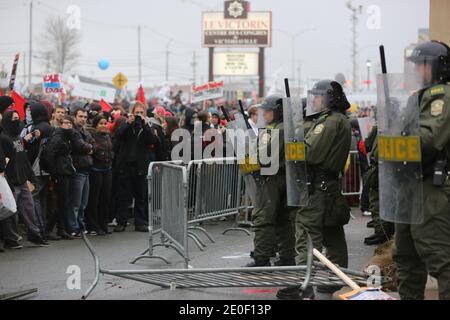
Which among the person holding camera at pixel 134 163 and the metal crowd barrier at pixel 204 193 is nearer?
the metal crowd barrier at pixel 204 193

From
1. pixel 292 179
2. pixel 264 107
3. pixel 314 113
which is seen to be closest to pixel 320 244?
pixel 292 179

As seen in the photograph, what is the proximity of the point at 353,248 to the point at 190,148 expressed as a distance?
13.1 feet

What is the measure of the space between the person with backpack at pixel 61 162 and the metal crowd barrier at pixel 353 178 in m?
6.24

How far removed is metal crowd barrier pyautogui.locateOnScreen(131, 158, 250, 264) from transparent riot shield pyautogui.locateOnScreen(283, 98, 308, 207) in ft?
9.15

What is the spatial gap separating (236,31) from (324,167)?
49.9m

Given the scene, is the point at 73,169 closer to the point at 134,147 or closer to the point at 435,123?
the point at 134,147

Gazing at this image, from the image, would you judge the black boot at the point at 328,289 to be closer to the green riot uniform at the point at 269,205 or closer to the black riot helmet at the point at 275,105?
the green riot uniform at the point at 269,205

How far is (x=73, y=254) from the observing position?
1027 cm

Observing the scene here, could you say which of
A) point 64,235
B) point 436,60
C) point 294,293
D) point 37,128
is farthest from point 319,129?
point 37,128

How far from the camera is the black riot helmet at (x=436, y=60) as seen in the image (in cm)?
552

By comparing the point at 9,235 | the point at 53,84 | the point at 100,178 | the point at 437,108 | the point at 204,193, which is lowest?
the point at 9,235

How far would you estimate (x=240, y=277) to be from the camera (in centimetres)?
726

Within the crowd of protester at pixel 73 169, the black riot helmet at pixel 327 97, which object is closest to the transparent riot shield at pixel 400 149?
the black riot helmet at pixel 327 97

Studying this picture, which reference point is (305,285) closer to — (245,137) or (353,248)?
(245,137)
